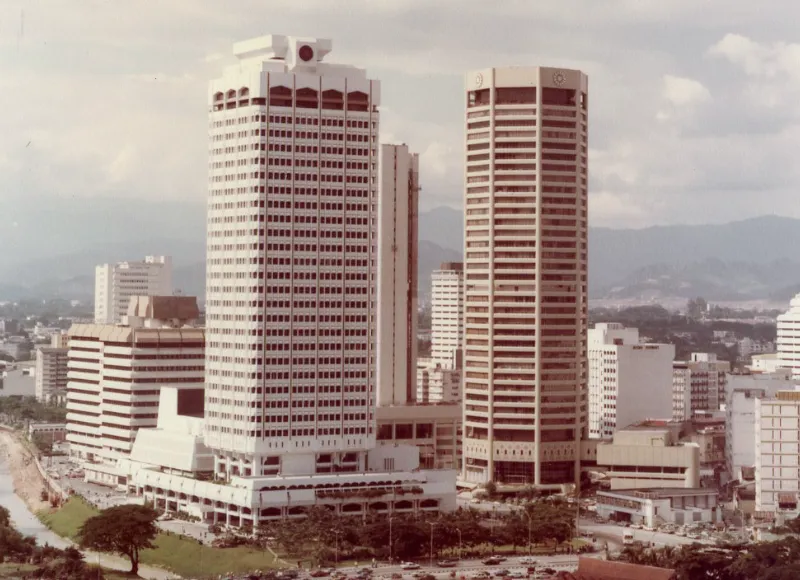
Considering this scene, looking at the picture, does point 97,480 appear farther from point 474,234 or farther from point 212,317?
point 474,234

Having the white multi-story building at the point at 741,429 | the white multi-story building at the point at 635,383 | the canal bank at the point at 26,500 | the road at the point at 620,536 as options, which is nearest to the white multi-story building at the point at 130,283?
the canal bank at the point at 26,500

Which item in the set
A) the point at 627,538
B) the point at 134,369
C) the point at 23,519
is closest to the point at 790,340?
the point at 134,369

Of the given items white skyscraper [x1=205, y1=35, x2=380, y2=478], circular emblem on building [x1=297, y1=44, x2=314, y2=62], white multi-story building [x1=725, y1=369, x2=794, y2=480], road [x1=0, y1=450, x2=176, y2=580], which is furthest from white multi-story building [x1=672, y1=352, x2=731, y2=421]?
circular emblem on building [x1=297, y1=44, x2=314, y2=62]

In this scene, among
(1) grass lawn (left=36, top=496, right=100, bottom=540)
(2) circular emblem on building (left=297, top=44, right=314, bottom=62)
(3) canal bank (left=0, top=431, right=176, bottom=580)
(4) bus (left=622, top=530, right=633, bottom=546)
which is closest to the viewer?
(3) canal bank (left=0, top=431, right=176, bottom=580)

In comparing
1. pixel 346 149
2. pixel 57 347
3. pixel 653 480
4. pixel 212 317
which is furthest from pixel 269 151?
pixel 57 347

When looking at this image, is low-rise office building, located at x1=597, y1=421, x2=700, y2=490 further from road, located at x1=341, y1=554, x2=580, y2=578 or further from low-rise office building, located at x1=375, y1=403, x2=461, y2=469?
road, located at x1=341, y1=554, x2=580, y2=578

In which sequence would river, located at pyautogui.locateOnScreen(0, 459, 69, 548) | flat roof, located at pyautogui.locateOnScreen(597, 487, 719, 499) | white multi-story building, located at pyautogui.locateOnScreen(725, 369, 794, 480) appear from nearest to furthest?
river, located at pyautogui.locateOnScreen(0, 459, 69, 548)
flat roof, located at pyautogui.locateOnScreen(597, 487, 719, 499)
white multi-story building, located at pyautogui.locateOnScreen(725, 369, 794, 480)

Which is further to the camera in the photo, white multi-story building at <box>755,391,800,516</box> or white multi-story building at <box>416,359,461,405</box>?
white multi-story building at <box>416,359,461,405</box>

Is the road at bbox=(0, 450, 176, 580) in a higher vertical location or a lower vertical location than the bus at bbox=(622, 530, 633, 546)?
lower

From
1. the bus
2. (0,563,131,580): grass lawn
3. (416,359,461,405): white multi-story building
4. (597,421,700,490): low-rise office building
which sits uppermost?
(416,359,461,405): white multi-story building
